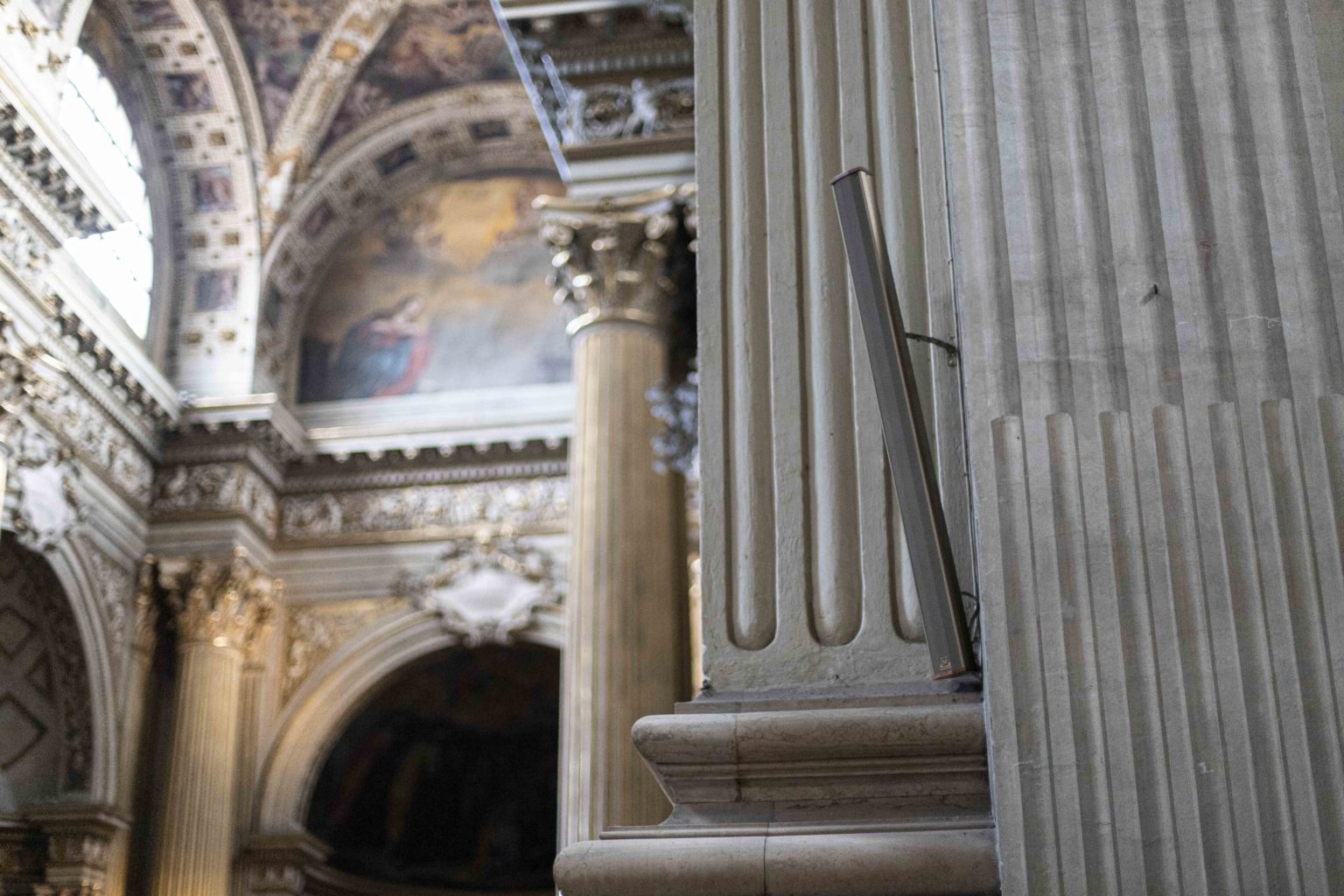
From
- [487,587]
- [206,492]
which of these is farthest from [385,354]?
[487,587]

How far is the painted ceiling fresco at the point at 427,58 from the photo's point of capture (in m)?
14.4

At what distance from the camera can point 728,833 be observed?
2088 mm

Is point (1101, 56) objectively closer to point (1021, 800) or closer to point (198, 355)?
point (1021, 800)

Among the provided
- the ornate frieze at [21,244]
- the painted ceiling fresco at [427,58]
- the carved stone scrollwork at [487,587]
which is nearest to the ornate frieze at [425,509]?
the carved stone scrollwork at [487,587]

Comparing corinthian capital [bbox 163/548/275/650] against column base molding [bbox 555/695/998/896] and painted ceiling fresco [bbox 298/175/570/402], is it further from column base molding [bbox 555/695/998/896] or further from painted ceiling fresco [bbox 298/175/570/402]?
column base molding [bbox 555/695/998/896]

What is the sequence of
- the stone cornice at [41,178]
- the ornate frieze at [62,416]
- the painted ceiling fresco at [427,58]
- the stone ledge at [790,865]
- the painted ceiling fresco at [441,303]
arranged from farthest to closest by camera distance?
1. the painted ceiling fresco at [441,303]
2. the painted ceiling fresco at [427,58]
3. the ornate frieze at [62,416]
4. the stone cornice at [41,178]
5. the stone ledge at [790,865]

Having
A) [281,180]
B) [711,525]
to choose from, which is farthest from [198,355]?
[711,525]

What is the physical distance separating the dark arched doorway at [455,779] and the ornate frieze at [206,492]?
2570 mm

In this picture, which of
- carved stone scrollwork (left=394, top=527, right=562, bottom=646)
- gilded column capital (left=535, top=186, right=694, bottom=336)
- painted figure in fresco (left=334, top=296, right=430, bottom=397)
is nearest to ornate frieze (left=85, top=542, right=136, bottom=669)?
carved stone scrollwork (left=394, top=527, right=562, bottom=646)

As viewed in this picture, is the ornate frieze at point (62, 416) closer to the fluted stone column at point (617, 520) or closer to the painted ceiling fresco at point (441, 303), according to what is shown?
the painted ceiling fresco at point (441, 303)

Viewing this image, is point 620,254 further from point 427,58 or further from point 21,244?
point 427,58

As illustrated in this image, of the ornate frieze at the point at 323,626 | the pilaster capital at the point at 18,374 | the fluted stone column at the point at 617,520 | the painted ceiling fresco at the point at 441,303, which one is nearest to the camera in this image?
the fluted stone column at the point at 617,520

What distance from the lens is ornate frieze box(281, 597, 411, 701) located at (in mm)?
14094

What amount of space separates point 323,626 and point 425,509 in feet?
4.50
